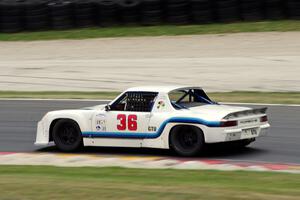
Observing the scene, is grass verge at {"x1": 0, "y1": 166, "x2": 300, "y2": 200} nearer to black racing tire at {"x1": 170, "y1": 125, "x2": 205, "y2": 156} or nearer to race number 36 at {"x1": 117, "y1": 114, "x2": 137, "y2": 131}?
black racing tire at {"x1": 170, "y1": 125, "x2": 205, "y2": 156}

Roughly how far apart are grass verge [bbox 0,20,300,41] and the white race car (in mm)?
16689

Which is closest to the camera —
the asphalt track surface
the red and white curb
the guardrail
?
the red and white curb

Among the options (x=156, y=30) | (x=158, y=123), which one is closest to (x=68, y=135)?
(x=158, y=123)

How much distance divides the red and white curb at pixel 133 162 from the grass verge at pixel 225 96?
6756 mm

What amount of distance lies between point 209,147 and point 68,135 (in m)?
2.35

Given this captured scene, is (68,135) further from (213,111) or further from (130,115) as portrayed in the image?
(213,111)

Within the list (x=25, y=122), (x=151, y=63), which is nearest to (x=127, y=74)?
(x=151, y=63)

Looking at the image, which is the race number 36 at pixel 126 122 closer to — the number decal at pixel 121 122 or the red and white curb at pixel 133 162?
the number decal at pixel 121 122

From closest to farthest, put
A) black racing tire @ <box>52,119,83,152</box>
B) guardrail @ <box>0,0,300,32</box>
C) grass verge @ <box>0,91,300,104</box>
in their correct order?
black racing tire @ <box>52,119,83,152</box> → grass verge @ <box>0,91,300,104</box> → guardrail @ <box>0,0,300,32</box>

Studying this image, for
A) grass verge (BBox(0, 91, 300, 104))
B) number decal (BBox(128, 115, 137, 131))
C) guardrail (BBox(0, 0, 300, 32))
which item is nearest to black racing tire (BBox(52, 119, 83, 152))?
number decal (BBox(128, 115, 137, 131))

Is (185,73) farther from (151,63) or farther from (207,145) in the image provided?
(207,145)

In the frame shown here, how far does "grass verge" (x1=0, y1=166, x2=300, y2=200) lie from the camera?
24.9 ft

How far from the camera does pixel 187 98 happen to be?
12680 millimetres

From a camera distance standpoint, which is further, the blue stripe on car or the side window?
the side window
